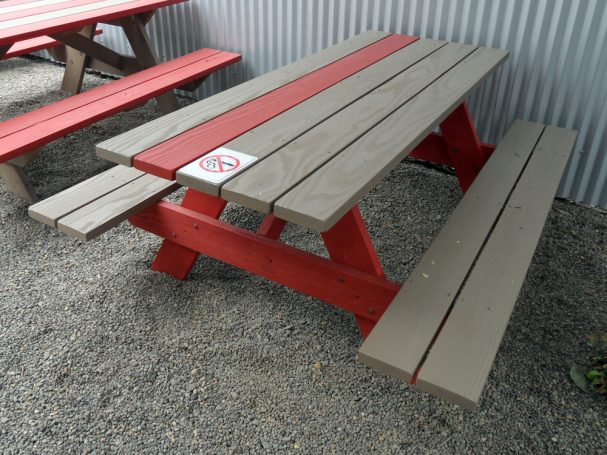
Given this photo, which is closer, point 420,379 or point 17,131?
point 420,379

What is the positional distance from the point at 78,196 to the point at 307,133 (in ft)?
3.39

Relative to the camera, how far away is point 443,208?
3.18m

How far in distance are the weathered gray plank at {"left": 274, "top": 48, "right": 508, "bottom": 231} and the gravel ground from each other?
817 millimetres

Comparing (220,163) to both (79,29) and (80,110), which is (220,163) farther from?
(79,29)

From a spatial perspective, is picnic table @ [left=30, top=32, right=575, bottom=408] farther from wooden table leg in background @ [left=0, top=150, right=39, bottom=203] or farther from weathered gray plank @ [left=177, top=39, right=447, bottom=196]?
wooden table leg in background @ [left=0, top=150, right=39, bottom=203]

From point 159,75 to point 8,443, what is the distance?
256 centimetres

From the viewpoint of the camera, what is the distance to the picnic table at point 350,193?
5.15 feet

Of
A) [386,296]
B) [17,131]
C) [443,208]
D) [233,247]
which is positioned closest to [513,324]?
[386,296]

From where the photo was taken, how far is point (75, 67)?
446cm

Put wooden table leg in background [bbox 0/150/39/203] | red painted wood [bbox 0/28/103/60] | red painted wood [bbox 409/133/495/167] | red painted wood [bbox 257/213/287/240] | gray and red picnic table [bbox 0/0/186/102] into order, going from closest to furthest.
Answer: red painted wood [bbox 257/213/287/240], wooden table leg in background [bbox 0/150/39/203], red painted wood [bbox 409/133/495/167], gray and red picnic table [bbox 0/0/186/102], red painted wood [bbox 0/28/103/60]

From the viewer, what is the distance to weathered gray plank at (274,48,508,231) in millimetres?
1490

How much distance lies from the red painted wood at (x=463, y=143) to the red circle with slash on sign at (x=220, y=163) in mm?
1626

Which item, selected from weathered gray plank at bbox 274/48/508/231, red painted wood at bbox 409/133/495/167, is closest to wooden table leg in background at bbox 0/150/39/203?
weathered gray plank at bbox 274/48/508/231

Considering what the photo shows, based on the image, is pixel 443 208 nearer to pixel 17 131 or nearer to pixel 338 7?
pixel 338 7
